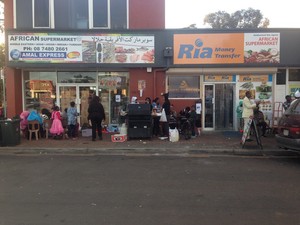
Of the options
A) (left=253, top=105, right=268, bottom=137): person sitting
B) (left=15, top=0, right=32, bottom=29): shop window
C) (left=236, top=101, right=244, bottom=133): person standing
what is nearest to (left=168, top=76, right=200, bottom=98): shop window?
(left=236, top=101, right=244, bottom=133): person standing

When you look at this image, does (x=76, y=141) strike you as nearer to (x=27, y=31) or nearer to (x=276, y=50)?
(x=27, y=31)

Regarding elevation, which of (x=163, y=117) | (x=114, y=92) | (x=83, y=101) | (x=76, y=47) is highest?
(x=76, y=47)

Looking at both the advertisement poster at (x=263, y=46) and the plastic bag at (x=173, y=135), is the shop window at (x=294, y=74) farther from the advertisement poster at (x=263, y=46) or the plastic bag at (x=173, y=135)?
the plastic bag at (x=173, y=135)

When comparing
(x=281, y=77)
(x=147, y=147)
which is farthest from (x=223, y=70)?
(x=147, y=147)

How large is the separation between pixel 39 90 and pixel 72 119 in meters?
3.12

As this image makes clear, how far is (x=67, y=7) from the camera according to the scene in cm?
1440

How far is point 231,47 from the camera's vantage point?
14.0 m

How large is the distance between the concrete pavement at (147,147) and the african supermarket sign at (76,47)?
3.70m

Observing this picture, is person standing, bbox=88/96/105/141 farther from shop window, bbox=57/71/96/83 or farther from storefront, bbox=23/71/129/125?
shop window, bbox=57/71/96/83

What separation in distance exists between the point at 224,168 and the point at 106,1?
9.56 meters

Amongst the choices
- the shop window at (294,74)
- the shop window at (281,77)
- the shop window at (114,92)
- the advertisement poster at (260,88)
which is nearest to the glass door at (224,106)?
the advertisement poster at (260,88)

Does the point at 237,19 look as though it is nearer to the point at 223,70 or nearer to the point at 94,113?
the point at 223,70

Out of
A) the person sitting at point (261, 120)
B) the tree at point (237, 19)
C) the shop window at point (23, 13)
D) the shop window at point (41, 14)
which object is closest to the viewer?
the person sitting at point (261, 120)

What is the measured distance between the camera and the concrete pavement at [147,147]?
10.5 m
